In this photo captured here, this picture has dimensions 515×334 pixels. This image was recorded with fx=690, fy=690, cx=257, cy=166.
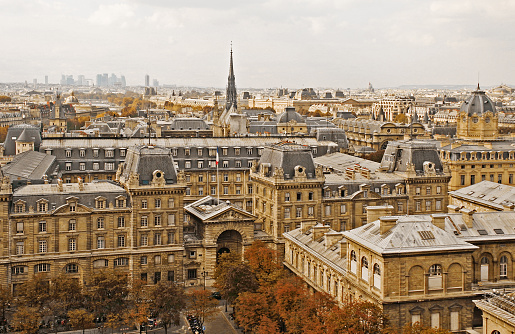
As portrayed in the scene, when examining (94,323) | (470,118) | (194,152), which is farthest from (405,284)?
(470,118)

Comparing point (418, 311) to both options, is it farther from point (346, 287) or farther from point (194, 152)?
point (194, 152)

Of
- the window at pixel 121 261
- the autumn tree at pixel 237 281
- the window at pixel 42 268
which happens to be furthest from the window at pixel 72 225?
the autumn tree at pixel 237 281

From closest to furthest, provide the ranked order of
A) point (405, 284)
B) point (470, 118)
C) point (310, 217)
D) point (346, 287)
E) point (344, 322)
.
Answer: point (344, 322)
point (405, 284)
point (346, 287)
point (310, 217)
point (470, 118)

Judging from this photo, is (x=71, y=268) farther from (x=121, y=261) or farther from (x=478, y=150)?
(x=478, y=150)

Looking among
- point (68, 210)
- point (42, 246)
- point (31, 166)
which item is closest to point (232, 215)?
point (68, 210)

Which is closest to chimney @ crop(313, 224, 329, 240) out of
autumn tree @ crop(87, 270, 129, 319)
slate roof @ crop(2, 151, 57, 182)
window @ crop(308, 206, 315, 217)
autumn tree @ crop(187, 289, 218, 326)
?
autumn tree @ crop(187, 289, 218, 326)

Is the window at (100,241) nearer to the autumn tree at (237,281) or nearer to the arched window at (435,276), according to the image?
the autumn tree at (237,281)
